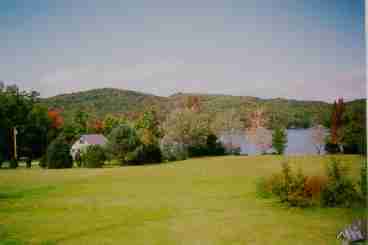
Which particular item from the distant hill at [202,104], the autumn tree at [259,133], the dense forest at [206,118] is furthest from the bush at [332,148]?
the autumn tree at [259,133]

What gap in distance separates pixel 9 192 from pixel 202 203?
1.88 m

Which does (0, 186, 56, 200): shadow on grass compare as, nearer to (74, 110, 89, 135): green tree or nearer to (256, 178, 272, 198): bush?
(74, 110, 89, 135): green tree

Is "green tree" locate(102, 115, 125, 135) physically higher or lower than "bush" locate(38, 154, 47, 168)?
higher

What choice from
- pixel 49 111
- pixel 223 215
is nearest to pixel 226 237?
pixel 223 215

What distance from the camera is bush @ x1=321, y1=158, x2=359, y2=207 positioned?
396 cm

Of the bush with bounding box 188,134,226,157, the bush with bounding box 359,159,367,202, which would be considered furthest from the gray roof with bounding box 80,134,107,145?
the bush with bounding box 359,159,367,202

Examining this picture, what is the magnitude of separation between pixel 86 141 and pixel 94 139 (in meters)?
0.10

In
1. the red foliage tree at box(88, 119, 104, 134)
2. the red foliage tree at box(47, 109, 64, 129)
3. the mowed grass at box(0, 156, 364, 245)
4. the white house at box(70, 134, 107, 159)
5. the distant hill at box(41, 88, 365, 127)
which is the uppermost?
the distant hill at box(41, 88, 365, 127)

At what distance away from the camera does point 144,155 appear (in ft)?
13.4

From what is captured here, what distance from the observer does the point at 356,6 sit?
4.09 metres

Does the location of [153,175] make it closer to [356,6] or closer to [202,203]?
[202,203]

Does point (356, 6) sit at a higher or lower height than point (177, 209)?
higher

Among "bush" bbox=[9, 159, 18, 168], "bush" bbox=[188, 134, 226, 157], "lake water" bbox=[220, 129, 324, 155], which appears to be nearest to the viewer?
"bush" bbox=[9, 159, 18, 168]

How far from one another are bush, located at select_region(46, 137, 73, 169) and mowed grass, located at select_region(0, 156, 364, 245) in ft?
0.25
